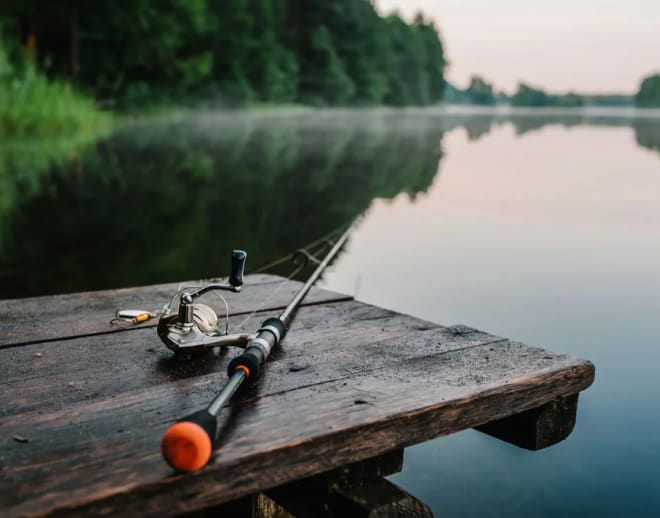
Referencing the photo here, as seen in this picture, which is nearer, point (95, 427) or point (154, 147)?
point (95, 427)

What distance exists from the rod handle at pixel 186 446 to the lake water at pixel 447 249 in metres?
1.22

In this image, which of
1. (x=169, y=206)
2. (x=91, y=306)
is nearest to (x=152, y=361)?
(x=91, y=306)

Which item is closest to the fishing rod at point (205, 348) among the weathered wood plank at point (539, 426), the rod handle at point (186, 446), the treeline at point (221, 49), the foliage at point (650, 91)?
the rod handle at point (186, 446)

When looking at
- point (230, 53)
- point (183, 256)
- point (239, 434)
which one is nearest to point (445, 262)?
point (183, 256)

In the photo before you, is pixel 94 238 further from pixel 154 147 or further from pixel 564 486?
pixel 154 147

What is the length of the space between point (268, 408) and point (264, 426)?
0.12 meters

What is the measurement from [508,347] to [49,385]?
4.39 ft

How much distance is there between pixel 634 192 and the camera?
11305mm

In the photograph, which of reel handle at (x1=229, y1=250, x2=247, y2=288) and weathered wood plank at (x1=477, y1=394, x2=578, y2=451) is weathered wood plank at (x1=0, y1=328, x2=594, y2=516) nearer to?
weathered wood plank at (x1=477, y1=394, x2=578, y2=451)

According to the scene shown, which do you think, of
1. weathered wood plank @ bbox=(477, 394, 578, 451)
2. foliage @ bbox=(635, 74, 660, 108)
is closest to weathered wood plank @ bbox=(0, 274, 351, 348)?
weathered wood plank @ bbox=(477, 394, 578, 451)

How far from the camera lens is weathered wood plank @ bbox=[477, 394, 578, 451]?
2404mm

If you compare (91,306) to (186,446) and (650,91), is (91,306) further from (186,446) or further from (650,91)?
(650,91)

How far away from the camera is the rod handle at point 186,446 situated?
156 centimetres

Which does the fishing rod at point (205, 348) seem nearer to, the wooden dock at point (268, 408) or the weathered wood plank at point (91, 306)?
the wooden dock at point (268, 408)
